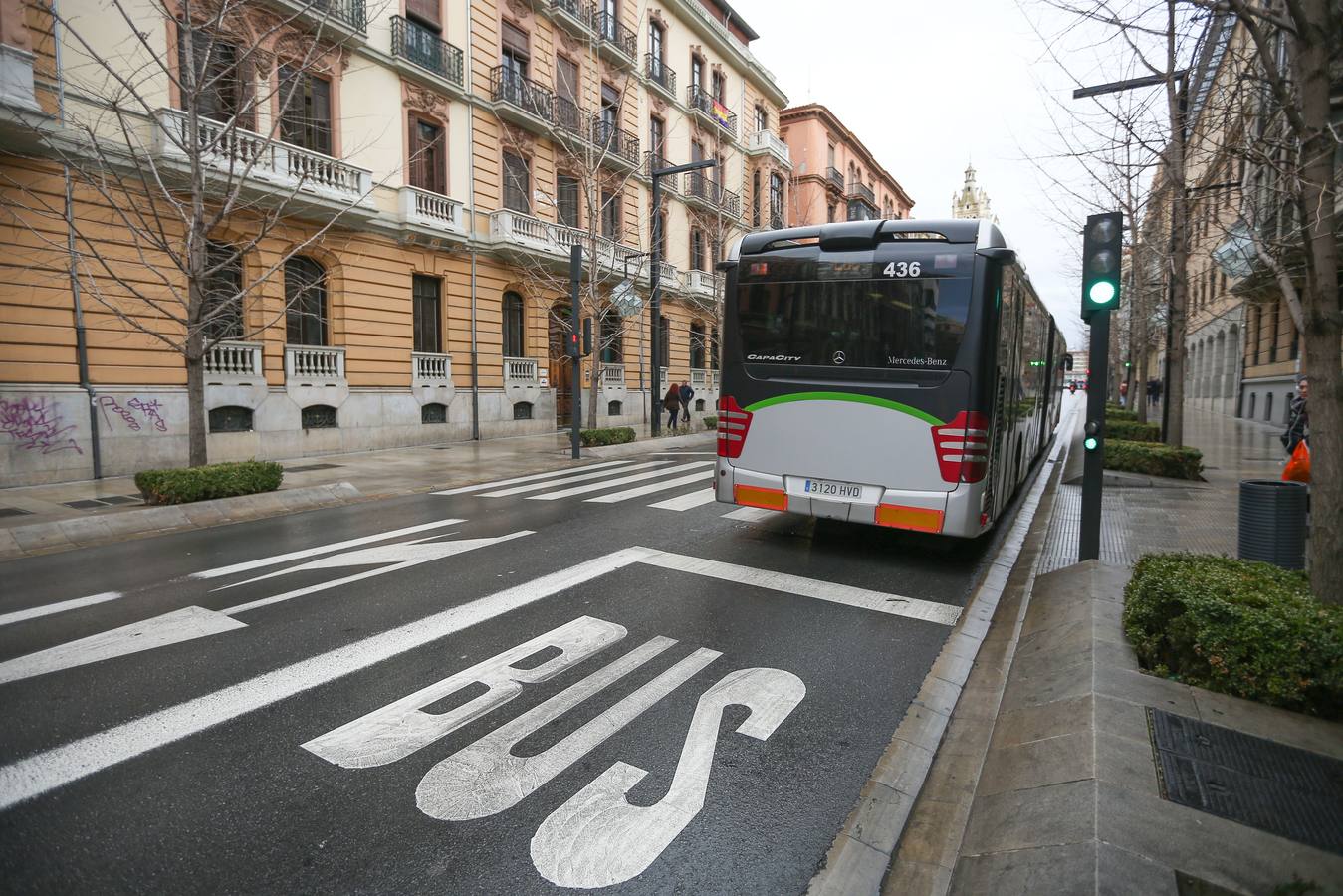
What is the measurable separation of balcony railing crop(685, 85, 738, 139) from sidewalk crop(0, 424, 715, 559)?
2015 centimetres

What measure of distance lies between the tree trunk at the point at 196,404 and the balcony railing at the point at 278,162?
473 cm

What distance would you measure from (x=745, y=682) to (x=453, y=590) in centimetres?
278

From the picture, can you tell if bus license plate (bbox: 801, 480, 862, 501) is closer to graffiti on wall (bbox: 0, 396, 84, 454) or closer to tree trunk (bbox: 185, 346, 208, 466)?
tree trunk (bbox: 185, 346, 208, 466)

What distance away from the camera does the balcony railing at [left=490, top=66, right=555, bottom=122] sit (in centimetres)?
2130

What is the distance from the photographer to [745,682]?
4.04 metres

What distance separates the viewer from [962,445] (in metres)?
6.13

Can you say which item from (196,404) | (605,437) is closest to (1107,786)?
(196,404)

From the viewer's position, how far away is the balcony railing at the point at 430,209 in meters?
18.6

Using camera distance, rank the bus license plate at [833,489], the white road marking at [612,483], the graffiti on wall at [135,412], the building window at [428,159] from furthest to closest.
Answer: the building window at [428,159], the graffiti on wall at [135,412], the white road marking at [612,483], the bus license plate at [833,489]

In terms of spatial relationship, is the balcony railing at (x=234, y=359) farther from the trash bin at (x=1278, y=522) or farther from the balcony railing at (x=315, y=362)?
the trash bin at (x=1278, y=522)

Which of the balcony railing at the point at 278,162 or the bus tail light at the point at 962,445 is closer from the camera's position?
the bus tail light at the point at 962,445

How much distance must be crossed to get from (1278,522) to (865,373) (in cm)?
348

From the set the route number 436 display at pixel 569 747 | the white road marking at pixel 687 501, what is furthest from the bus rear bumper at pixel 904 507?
the route number 436 display at pixel 569 747

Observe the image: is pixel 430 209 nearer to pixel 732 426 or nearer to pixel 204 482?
pixel 204 482
